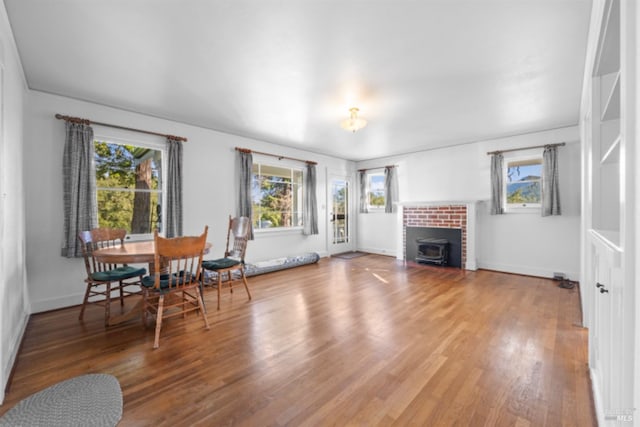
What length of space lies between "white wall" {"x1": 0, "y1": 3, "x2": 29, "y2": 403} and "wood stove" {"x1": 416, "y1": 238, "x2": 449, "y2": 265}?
225 inches

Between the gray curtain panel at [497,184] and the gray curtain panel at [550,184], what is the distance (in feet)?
1.98

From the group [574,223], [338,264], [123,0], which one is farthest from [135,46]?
[574,223]

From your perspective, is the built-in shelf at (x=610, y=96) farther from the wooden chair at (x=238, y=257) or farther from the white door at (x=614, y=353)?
the wooden chair at (x=238, y=257)

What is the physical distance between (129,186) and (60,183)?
72cm

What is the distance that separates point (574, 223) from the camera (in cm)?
438

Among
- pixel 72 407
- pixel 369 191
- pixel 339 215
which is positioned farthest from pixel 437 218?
pixel 72 407

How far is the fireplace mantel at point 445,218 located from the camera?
5.17 meters

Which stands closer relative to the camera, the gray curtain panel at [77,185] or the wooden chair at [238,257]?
the gray curtain panel at [77,185]

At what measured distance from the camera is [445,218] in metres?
5.50

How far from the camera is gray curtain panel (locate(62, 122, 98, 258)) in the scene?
3211 mm

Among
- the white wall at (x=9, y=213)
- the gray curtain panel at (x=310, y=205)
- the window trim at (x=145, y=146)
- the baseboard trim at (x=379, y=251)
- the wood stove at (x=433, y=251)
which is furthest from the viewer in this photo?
the baseboard trim at (x=379, y=251)

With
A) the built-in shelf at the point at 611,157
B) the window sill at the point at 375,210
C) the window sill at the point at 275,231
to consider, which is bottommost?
the window sill at the point at 275,231

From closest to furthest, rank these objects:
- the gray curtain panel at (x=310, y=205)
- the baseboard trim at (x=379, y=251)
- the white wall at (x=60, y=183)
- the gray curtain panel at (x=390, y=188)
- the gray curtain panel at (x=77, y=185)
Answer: the white wall at (x=60, y=183), the gray curtain panel at (x=77, y=185), the gray curtain panel at (x=310, y=205), the gray curtain panel at (x=390, y=188), the baseboard trim at (x=379, y=251)

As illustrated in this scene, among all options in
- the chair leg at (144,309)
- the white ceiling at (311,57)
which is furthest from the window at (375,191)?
the chair leg at (144,309)
